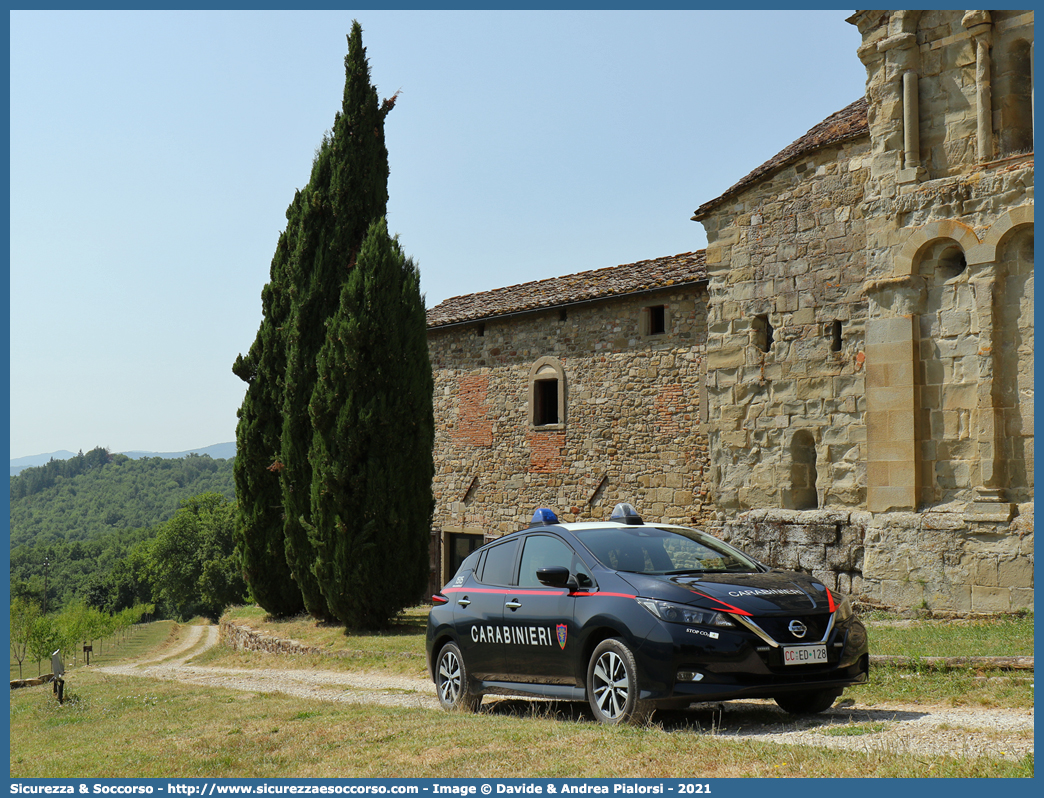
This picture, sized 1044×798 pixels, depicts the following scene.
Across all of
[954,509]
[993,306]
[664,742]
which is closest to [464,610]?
[664,742]

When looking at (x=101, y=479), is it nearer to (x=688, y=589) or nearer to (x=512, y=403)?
(x=512, y=403)

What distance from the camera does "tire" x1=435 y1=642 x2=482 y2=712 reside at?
7.48 m

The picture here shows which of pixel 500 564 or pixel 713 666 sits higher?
pixel 500 564

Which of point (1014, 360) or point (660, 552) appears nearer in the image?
point (660, 552)

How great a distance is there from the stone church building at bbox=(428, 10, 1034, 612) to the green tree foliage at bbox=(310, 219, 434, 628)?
5075mm

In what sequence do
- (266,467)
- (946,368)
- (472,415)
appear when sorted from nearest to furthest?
(946,368), (266,467), (472,415)

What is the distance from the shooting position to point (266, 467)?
18172 mm

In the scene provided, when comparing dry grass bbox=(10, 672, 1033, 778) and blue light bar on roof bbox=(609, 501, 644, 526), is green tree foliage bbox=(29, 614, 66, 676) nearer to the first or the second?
dry grass bbox=(10, 672, 1033, 778)

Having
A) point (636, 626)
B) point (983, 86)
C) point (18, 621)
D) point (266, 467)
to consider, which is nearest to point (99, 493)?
point (18, 621)

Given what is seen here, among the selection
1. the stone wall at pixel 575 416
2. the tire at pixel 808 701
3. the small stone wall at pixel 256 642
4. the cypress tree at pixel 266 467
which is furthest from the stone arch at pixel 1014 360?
the cypress tree at pixel 266 467

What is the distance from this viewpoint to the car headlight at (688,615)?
5863mm

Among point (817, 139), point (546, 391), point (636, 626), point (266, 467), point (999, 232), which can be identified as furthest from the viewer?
point (546, 391)

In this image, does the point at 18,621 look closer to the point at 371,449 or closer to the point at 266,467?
the point at 266,467

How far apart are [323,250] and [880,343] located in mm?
9997
